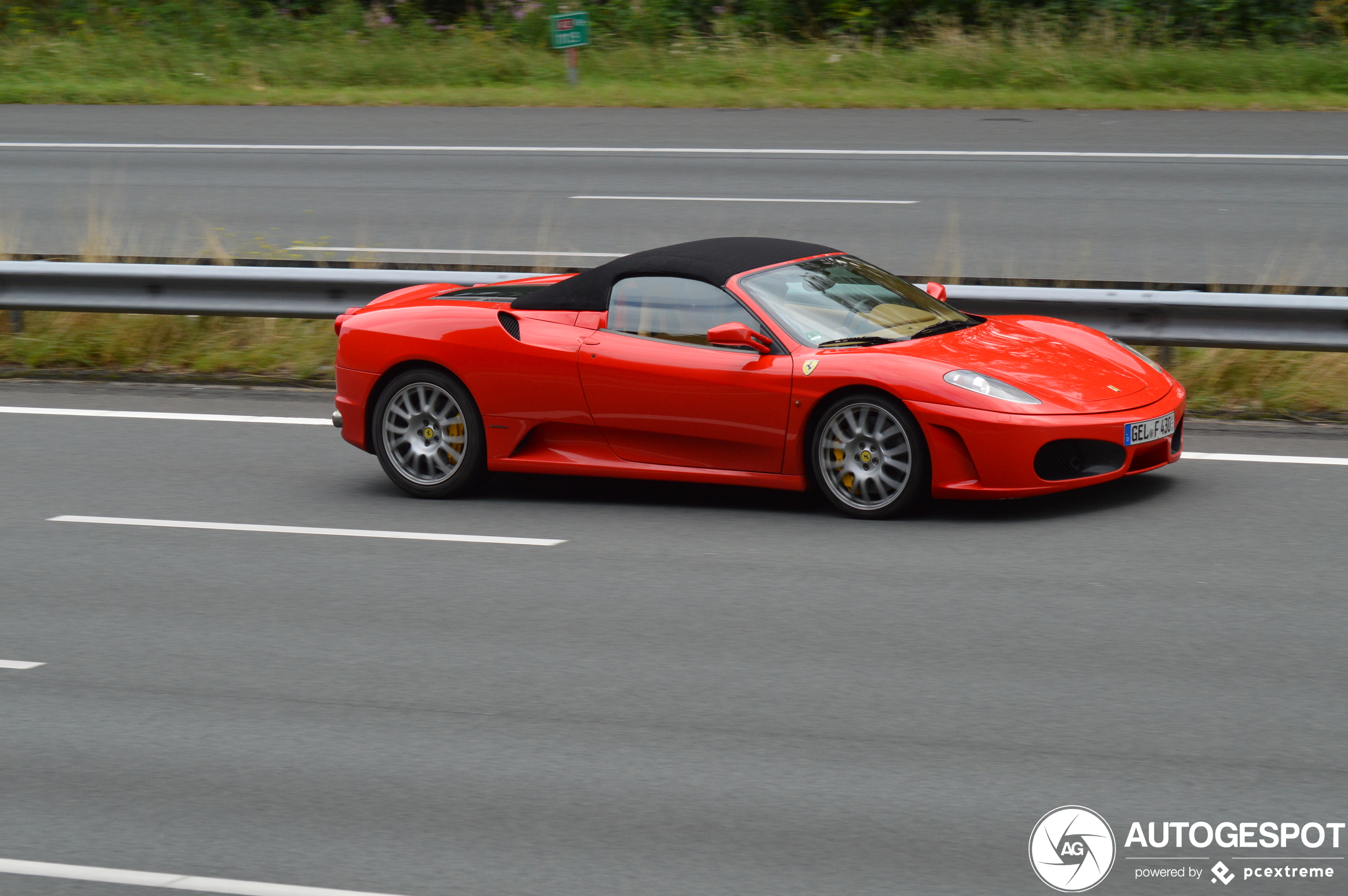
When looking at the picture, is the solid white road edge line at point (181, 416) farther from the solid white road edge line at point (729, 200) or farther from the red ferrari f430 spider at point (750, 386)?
the solid white road edge line at point (729, 200)

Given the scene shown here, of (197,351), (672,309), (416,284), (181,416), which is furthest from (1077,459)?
(197,351)

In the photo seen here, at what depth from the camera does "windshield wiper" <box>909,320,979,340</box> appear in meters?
8.00

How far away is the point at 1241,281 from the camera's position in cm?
1208

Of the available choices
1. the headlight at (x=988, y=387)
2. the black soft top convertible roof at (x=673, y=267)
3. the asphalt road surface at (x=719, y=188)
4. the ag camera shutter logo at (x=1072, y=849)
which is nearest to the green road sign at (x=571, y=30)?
the asphalt road surface at (x=719, y=188)

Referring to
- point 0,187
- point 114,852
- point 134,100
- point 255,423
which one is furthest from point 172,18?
point 114,852

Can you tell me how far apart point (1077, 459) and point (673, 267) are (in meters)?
2.14

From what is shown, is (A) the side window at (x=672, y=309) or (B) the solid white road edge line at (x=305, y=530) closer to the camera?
(B) the solid white road edge line at (x=305, y=530)

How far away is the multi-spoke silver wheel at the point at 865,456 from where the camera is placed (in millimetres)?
7504

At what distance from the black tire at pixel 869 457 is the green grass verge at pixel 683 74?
15546 millimetres

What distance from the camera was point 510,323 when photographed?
838 cm

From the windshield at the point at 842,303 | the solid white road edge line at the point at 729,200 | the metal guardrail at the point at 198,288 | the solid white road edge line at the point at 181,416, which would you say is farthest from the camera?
the solid white road edge line at the point at 729,200

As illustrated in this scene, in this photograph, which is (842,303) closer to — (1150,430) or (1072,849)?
(1150,430)

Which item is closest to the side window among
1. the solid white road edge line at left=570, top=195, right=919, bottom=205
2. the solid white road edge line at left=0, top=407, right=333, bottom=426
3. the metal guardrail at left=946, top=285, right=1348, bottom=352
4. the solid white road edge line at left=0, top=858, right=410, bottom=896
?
the metal guardrail at left=946, top=285, right=1348, bottom=352
